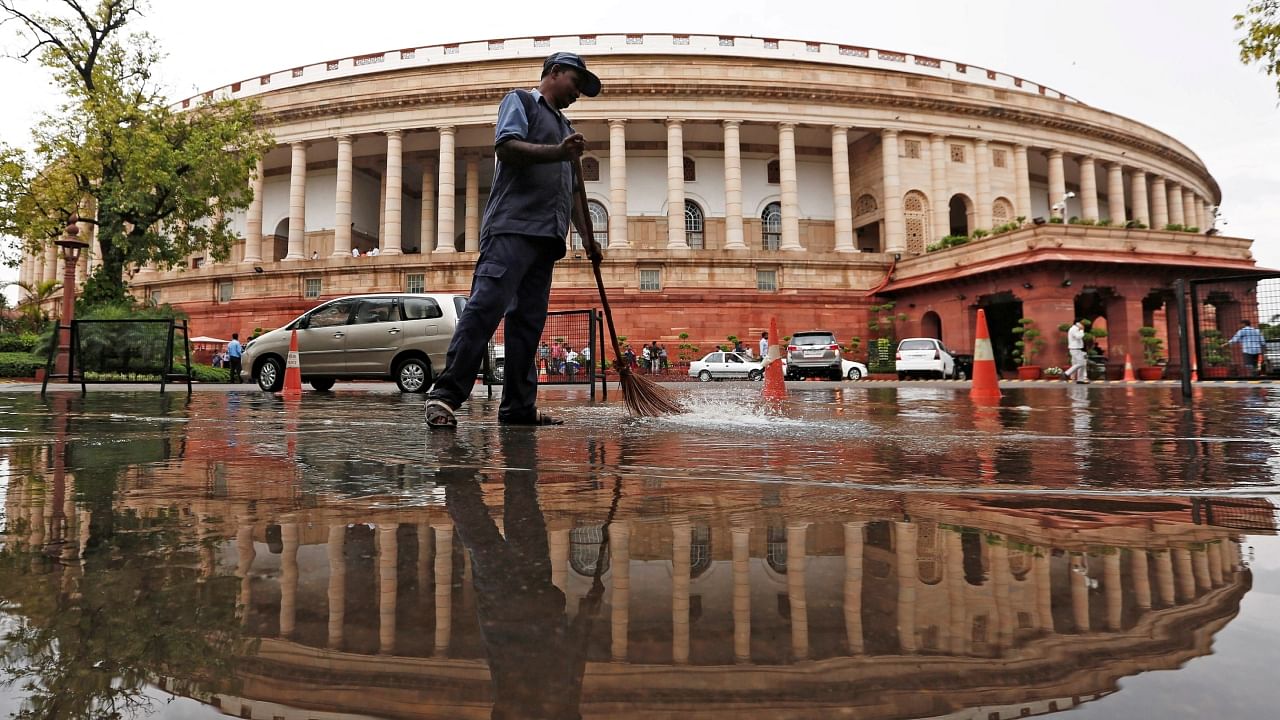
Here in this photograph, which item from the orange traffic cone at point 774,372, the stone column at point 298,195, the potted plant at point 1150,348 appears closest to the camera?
the orange traffic cone at point 774,372

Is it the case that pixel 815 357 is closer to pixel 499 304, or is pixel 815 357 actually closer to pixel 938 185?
pixel 938 185

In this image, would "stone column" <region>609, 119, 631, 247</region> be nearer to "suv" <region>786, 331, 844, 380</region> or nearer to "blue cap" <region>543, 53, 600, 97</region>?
"suv" <region>786, 331, 844, 380</region>

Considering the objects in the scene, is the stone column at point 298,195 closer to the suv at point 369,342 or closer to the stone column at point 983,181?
the suv at point 369,342

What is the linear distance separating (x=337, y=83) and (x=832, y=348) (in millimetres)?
26630

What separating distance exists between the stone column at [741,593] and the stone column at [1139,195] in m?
49.2

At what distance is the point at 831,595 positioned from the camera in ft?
3.04

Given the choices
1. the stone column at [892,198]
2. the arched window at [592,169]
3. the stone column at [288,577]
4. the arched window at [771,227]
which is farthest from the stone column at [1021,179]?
the stone column at [288,577]

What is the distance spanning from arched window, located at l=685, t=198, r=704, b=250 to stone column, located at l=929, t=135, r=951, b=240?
11173mm

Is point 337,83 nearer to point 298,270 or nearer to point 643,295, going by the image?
point 298,270

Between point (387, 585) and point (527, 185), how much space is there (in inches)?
124

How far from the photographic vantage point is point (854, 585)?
970mm

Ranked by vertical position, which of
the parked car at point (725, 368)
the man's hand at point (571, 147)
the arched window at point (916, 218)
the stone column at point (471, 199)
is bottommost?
the parked car at point (725, 368)

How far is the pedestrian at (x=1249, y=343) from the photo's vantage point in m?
8.73

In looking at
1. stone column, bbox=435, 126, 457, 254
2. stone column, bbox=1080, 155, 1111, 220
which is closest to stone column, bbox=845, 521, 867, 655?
stone column, bbox=435, 126, 457, 254
